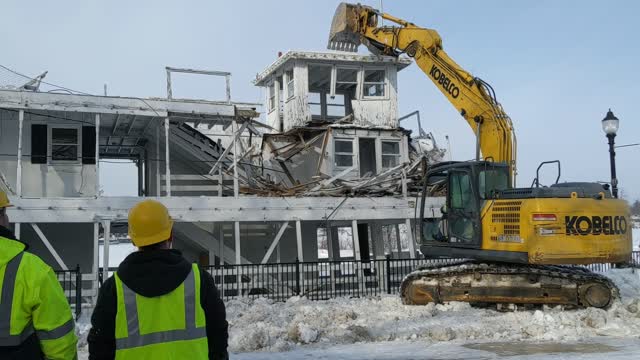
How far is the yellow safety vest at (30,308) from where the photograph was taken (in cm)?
336

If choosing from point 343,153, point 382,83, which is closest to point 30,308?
point 343,153

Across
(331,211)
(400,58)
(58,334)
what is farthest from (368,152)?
(58,334)

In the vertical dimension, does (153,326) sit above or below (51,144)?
below

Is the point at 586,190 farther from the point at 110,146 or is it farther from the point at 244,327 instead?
the point at 110,146

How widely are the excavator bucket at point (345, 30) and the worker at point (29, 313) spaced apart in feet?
61.5

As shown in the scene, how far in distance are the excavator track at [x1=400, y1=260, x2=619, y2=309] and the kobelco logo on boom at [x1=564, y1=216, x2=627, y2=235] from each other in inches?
38.0

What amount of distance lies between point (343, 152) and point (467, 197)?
9.12 metres

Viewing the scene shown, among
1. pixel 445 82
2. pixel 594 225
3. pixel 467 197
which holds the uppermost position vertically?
pixel 445 82

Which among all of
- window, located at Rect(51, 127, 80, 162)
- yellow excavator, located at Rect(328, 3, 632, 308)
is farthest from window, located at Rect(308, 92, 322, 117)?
yellow excavator, located at Rect(328, 3, 632, 308)

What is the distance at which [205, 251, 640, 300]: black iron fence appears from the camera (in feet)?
54.6

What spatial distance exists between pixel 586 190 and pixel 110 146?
1603 cm

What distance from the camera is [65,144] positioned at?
18.2 metres

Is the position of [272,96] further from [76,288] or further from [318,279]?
[76,288]

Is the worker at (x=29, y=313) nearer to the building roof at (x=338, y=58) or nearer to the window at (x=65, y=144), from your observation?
the window at (x=65, y=144)
